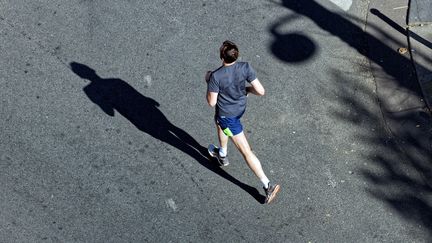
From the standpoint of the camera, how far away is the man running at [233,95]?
19.2ft

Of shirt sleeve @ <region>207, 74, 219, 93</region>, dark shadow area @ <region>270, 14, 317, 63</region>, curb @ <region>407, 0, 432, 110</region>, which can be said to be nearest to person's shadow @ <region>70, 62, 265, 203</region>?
shirt sleeve @ <region>207, 74, 219, 93</region>

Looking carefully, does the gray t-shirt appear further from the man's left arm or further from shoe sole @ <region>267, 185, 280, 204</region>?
shoe sole @ <region>267, 185, 280, 204</region>

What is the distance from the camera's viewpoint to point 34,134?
7254mm

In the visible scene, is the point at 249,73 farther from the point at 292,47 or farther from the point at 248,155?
the point at 292,47

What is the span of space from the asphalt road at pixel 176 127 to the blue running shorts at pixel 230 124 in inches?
33.6

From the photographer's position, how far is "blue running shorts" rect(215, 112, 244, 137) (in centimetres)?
626

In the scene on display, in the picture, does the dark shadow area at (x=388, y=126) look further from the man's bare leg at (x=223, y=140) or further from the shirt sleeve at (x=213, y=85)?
the shirt sleeve at (x=213, y=85)

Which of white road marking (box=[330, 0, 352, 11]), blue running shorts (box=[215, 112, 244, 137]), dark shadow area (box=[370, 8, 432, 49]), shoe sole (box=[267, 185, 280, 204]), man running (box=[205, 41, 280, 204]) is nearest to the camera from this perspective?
man running (box=[205, 41, 280, 204])

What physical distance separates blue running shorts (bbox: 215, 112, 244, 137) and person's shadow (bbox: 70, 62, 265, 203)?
851mm

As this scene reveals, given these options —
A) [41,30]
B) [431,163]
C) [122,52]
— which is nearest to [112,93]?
[122,52]

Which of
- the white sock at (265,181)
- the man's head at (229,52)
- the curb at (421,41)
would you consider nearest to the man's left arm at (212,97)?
the man's head at (229,52)

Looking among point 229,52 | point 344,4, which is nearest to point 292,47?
point 344,4

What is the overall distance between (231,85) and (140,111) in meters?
1.89

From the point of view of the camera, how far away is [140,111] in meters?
7.49
